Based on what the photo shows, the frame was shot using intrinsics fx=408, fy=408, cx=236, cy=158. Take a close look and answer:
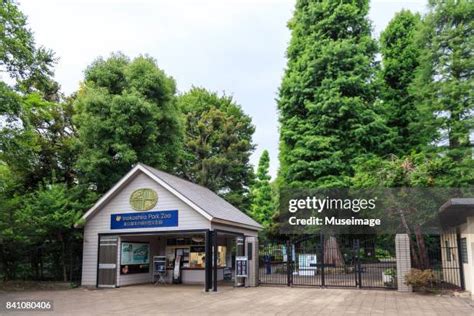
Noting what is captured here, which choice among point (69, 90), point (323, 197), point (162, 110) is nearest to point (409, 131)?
point (323, 197)

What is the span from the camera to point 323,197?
23.2 meters

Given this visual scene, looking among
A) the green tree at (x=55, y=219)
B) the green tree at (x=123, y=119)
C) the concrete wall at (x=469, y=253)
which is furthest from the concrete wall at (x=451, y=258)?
the green tree at (x=55, y=219)

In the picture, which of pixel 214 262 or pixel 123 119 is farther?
pixel 123 119

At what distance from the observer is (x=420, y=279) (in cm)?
1413

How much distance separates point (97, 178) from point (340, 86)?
14416 mm

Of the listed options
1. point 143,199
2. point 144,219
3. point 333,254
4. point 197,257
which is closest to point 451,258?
point 333,254

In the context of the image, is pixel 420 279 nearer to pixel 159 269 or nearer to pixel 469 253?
pixel 469 253

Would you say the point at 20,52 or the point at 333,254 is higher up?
the point at 20,52

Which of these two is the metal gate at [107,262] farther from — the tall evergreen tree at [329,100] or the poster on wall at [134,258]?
the tall evergreen tree at [329,100]

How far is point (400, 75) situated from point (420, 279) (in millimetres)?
15809

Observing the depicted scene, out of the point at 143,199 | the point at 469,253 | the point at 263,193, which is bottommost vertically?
the point at 469,253

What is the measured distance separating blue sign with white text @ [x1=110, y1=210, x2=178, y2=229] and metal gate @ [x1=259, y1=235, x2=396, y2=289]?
206 inches

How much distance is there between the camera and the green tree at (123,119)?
20.6m

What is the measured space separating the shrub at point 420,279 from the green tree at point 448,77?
9033 millimetres
